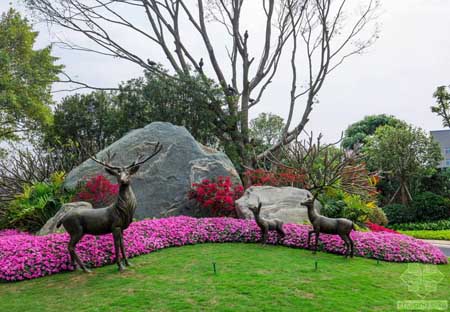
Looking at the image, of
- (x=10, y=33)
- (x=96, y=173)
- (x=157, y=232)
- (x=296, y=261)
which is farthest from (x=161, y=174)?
(x=10, y=33)

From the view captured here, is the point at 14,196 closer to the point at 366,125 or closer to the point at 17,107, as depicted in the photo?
the point at 17,107

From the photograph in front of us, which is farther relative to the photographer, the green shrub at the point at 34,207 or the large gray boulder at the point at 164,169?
the large gray boulder at the point at 164,169

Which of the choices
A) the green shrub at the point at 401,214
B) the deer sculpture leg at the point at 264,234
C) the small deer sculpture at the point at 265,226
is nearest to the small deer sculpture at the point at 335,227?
the small deer sculpture at the point at 265,226

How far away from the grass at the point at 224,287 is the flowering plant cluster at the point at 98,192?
325 centimetres

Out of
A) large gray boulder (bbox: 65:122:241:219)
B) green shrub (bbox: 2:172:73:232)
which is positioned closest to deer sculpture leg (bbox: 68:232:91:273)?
green shrub (bbox: 2:172:73:232)

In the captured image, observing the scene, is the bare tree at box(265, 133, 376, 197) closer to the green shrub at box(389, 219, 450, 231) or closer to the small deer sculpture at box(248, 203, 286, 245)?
the small deer sculpture at box(248, 203, 286, 245)

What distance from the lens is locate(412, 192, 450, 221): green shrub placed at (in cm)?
1936

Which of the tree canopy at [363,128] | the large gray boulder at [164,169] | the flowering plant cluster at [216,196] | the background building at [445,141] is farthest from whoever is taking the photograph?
the background building at [445,141]

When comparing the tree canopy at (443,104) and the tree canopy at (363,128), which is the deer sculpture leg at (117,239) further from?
the tree canopy at (363,128)

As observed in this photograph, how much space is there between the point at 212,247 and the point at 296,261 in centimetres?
204

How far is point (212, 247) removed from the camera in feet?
27.9

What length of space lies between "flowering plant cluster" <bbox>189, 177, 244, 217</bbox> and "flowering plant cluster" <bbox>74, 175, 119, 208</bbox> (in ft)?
7.57

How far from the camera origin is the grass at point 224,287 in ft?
16.3

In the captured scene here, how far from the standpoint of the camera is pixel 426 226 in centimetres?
1823
